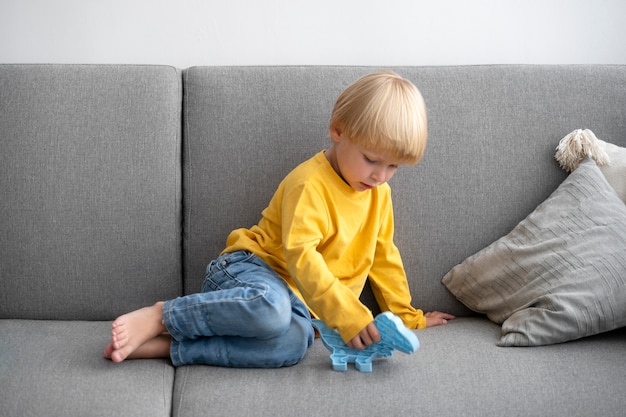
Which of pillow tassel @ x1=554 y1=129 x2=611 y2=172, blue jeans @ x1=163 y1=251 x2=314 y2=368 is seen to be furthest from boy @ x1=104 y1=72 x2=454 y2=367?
pillow tassel @ x1=554 y1=129 x2=611 y2=172

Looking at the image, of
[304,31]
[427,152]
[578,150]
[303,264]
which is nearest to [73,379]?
[303,264]

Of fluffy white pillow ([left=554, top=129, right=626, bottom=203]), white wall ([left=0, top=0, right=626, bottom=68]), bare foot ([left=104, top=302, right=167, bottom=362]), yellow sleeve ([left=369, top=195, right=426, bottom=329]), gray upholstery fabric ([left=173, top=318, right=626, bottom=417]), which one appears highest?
white wall ([left=0, top=0, right=626, bottom=68])

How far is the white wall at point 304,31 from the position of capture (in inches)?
84.8

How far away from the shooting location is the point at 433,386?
1.46m

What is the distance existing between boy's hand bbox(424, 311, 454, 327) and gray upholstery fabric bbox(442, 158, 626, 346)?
0.06 metres

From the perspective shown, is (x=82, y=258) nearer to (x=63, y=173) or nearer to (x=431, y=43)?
(x=63, y=173)

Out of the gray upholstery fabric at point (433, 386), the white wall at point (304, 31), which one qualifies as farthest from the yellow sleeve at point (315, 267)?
the white wall at point (304, 31)

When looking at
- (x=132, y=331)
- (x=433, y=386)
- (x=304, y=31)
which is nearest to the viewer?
(x=433, y=386)

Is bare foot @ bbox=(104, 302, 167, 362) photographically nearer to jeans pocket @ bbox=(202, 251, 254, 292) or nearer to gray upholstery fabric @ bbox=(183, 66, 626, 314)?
jeans pocket @ bbox=(202, 251, 254, 292)

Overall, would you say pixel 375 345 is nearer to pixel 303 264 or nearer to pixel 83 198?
pixel 303 264

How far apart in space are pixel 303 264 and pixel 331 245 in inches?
5.5

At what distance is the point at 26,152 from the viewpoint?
73.1 inches

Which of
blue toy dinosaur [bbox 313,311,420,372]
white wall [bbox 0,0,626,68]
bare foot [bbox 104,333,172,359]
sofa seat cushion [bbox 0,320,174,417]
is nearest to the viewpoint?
sofa seat cushion [bbox 0,320,174,417]

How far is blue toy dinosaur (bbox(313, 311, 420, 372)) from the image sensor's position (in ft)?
4.88
